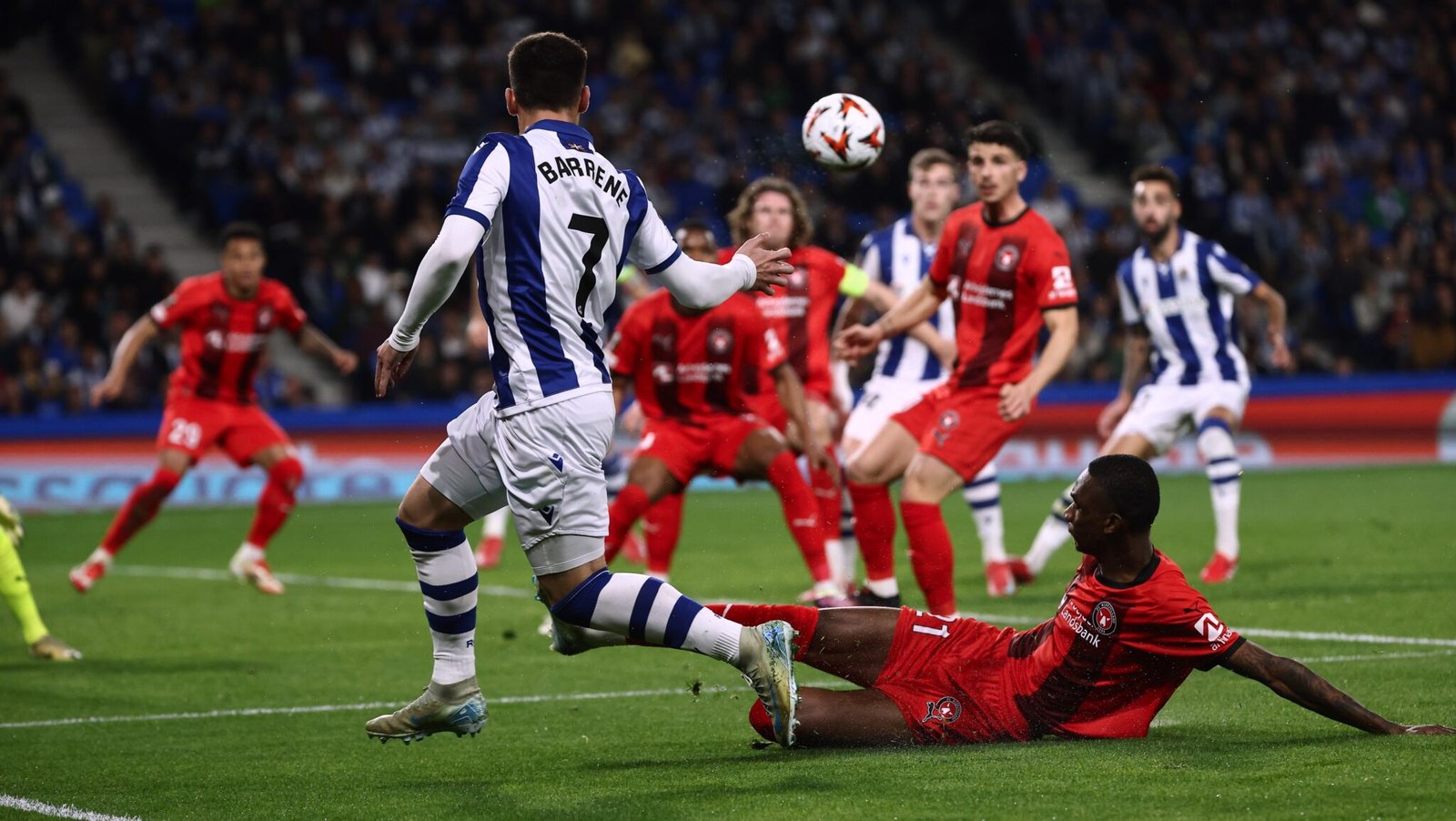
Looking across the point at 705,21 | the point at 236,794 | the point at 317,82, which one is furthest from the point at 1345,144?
the point at 236,794

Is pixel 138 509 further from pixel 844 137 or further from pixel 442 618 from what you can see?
pixel 442 618

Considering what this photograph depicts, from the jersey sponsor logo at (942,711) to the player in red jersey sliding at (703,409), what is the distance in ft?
12.2

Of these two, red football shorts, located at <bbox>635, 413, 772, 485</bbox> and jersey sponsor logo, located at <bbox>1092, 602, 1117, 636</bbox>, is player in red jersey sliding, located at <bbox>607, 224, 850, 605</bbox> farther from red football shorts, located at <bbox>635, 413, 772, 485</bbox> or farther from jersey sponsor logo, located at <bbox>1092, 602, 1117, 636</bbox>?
jersey sponsor logo, located at <bbox>1092, 602, 1117, 636</bbox>

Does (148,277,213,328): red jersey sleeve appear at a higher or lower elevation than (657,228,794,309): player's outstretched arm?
lower

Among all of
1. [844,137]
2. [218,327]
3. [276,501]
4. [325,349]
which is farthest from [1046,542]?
[218,327]

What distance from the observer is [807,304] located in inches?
470

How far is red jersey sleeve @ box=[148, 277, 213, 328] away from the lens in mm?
12109

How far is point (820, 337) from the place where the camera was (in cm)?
1188

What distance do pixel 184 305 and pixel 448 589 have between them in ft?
22.3

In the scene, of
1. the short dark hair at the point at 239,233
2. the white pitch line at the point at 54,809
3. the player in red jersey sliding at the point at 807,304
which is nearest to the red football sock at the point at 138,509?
the short dark hair at the point at 239,233

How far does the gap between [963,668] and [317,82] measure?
1905 cm

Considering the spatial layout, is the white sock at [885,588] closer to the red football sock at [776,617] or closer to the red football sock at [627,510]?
the red football sock at [627,510]

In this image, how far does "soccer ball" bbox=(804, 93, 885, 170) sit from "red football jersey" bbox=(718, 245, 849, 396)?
11.8ft

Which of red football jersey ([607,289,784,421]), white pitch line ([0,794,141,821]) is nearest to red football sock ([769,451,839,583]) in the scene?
red football jersey ([607,289,784,421])
